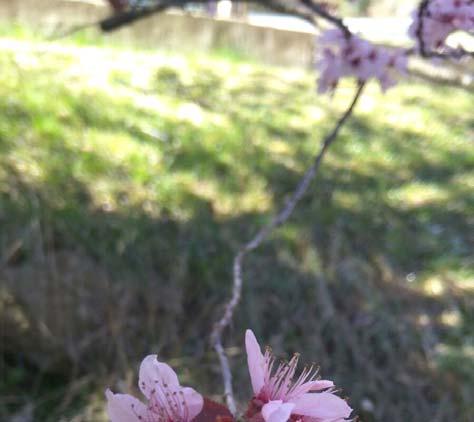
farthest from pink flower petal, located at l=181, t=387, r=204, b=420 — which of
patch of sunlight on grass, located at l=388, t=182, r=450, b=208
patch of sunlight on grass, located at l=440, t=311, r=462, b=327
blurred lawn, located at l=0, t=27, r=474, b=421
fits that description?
patch of sunlight on grass, located at l=388, t=182, r=450, b=208

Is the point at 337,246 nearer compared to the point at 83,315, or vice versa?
the point at 83,315

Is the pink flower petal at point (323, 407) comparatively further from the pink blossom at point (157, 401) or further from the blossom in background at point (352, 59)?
the blossom in background at point (352, 59)

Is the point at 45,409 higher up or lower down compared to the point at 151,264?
lower down

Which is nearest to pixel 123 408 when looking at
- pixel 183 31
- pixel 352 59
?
pixel 352 59

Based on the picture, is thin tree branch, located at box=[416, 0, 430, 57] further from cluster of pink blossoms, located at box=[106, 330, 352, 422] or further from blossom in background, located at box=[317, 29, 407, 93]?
cluster of pink blossoms, located at box=[106, 330, 352, 422]

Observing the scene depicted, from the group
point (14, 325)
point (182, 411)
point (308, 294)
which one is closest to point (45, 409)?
point (14, 325)

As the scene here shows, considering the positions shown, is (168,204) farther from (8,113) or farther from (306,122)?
(306,122)

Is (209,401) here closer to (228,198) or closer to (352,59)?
(352,59)
